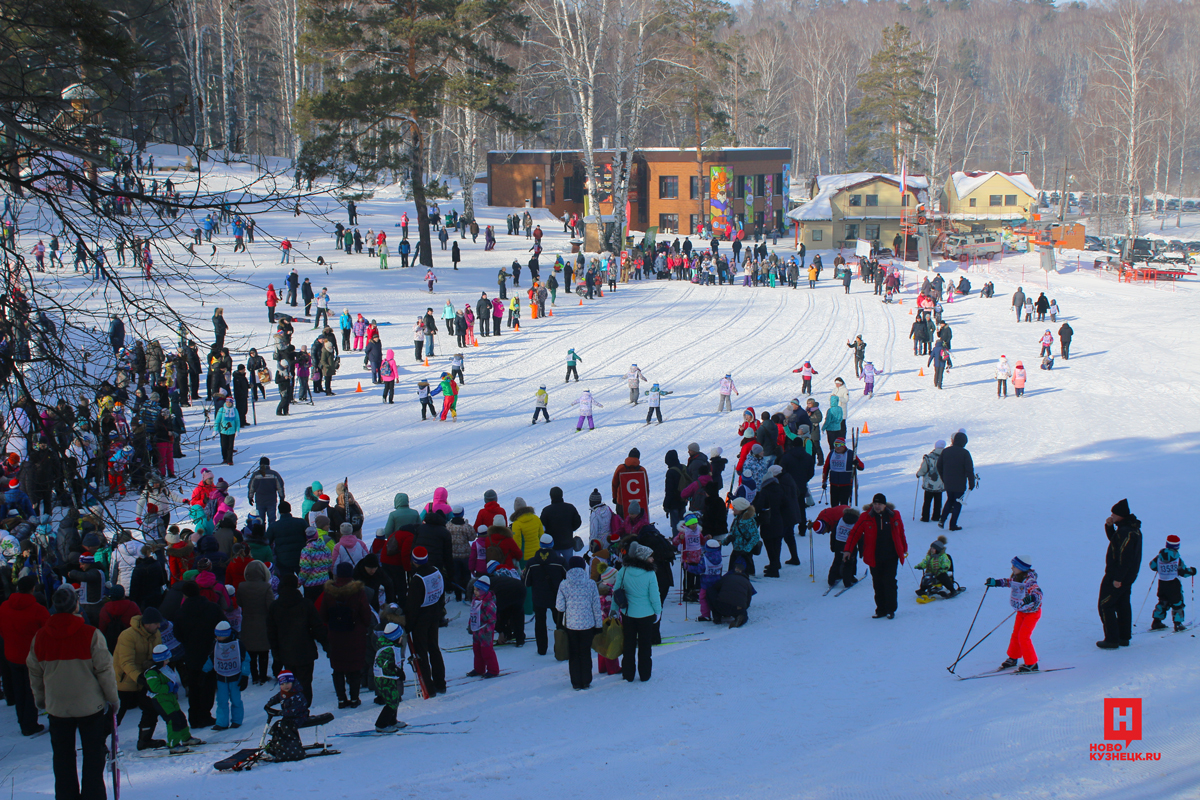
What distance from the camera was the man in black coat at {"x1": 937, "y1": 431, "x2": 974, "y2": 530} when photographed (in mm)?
11328

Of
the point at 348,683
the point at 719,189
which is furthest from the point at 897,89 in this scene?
the point at 348,683

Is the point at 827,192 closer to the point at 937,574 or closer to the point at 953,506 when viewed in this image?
the point at 953,506

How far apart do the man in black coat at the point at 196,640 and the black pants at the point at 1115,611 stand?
271 inches

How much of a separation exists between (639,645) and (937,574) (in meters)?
3.58

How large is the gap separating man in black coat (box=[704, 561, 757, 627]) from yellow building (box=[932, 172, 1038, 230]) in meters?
55.8

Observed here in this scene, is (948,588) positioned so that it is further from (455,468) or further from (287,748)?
(455,468)

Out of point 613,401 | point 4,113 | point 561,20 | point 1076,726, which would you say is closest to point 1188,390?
point 613,401

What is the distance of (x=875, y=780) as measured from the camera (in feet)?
18.3

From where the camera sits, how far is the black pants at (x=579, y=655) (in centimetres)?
724

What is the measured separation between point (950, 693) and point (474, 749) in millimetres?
3491

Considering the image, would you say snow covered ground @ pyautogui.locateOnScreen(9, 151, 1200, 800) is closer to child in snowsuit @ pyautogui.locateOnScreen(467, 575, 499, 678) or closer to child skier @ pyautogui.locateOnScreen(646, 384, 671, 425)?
child in snowsuit @ pyautogui.locateOnScreen(467, 575, 499, 678)

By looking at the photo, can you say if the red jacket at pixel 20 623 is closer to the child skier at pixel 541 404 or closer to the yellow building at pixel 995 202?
the child skier at pixel 541 404

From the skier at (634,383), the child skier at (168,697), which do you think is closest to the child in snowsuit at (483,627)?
the child skier at (168,697)

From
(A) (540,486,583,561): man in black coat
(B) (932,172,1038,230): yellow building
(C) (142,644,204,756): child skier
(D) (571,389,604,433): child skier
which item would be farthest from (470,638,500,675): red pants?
(B) (932,172,1038,230): yellow building
